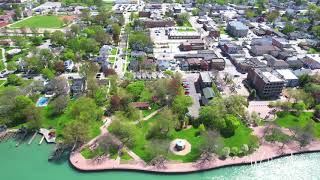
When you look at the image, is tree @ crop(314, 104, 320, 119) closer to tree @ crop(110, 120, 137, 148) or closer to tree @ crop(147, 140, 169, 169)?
tree @ crop(147, 140, 169, 169)

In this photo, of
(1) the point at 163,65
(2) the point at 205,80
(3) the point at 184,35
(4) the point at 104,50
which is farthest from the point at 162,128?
(3) the point at 184,35

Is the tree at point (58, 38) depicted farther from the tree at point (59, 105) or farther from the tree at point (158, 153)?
the tree at point (158, 153)

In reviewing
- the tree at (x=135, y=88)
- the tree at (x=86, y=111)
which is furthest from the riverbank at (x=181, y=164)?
the tree at (x=135, y=88)

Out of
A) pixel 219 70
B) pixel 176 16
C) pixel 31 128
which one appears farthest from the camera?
pixel 176 16

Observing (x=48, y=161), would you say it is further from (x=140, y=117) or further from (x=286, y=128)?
(x=286, y=128)

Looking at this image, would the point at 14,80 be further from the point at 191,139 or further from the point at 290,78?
the point at 290,78

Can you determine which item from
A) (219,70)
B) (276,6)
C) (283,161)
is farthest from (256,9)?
(283,161)
